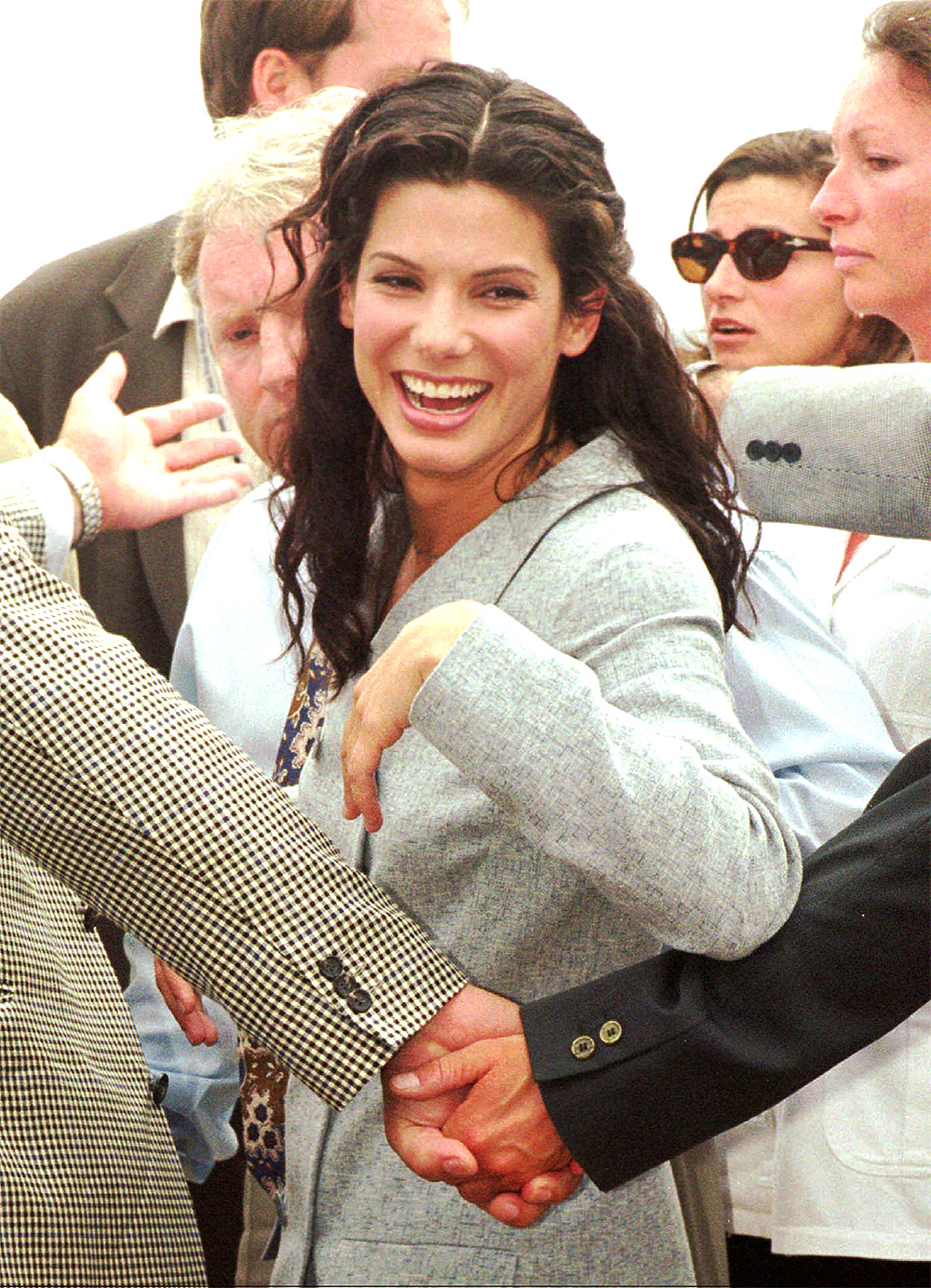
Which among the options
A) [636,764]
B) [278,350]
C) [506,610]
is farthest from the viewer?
[278,350]

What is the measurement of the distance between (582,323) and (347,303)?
22 centimetres

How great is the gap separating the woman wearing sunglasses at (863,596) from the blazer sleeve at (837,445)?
1.41ft

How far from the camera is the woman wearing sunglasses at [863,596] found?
138cm

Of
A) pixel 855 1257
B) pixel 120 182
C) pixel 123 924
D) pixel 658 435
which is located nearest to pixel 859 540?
pixel 658 435

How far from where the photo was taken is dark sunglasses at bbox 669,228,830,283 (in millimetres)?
1987

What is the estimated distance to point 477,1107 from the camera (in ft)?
3.74

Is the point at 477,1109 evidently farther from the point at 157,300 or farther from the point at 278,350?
the point at 157,300

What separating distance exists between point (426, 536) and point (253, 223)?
0.64m

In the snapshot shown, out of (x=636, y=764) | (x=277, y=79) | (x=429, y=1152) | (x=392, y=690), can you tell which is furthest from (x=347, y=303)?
(x=277, y=79)

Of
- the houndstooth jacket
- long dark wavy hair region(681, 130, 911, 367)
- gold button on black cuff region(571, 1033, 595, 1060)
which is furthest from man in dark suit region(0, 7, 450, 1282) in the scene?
gold button on black cuff region(571, 1033, 595, 1060)

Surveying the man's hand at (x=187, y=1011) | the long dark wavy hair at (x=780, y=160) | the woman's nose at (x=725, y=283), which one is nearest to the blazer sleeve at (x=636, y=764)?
the man's hand at (x=187, y=1011)

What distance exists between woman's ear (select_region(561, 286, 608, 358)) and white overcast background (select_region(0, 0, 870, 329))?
0.71 m

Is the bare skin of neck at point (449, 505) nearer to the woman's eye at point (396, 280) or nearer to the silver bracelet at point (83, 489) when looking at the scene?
the woman's eye at point (396, 280)

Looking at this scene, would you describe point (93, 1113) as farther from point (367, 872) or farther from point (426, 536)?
point (426, 536)
